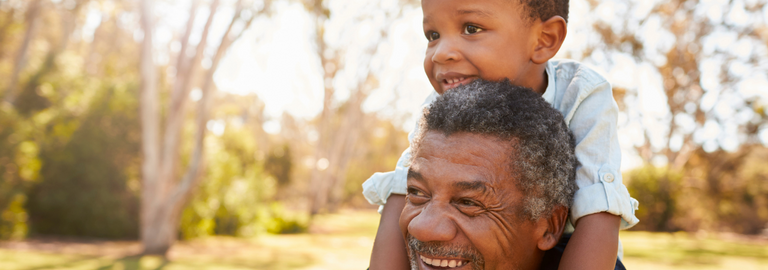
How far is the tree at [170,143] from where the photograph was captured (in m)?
10.2

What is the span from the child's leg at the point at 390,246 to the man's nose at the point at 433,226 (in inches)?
11.4

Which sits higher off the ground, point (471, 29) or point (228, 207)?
point (228, 207)

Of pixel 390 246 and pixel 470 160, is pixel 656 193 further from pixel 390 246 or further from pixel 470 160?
pixel 470 160

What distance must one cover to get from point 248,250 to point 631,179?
50.7 ft

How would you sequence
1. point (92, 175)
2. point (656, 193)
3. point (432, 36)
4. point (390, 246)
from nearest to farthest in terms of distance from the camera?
point (390, 246) → point (432, 36) → point (92, 175) → point (656, 193)

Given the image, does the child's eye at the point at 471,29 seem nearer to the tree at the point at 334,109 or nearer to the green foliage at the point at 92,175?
the green foliage at the point at 92,175

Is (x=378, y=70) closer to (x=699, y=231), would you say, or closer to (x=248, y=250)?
(x=248, y=250)

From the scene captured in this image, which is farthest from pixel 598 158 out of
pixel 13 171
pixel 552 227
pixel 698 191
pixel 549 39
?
pixel 698 191

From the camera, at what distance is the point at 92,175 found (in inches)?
481

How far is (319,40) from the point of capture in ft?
73.7

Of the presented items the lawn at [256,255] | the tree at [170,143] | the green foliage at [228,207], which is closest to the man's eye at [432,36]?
the lawn at [256,255]

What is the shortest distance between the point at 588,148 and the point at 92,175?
13068mm

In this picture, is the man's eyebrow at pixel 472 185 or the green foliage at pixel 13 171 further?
the green foliage at pixel 13 171

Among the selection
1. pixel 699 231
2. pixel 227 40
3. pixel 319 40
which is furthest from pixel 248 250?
pixel 699 231
